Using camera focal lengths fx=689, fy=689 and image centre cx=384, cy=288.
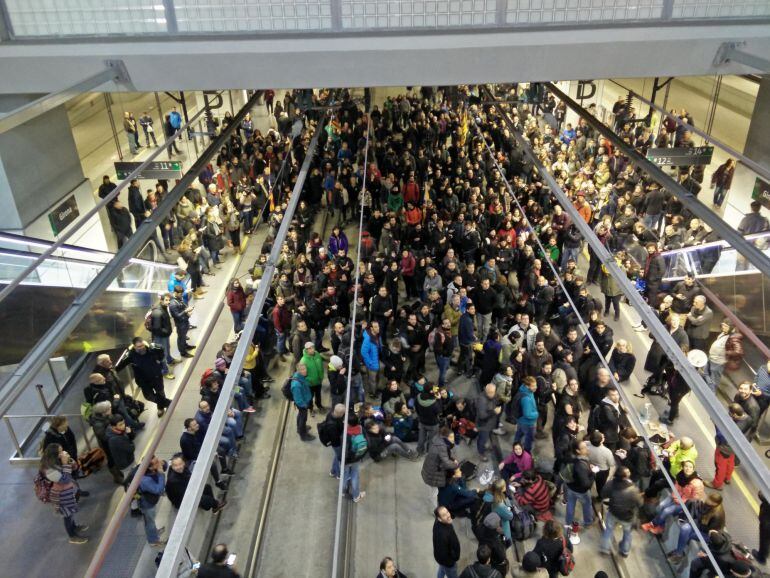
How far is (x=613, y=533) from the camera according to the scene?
28.2 feet

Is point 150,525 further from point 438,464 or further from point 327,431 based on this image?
point 438,464

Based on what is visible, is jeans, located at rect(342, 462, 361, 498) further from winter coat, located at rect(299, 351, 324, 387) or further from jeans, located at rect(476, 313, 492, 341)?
jeans, located at rect(476, 313, 492, 341)

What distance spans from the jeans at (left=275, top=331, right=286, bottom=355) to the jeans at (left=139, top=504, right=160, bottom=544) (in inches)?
172

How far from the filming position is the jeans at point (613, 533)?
327 inches

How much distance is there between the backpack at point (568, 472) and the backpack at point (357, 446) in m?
2.53

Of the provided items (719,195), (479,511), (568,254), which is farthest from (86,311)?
(719,195)

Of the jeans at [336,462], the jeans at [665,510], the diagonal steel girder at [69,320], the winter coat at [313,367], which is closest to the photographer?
the diagonal steel girder at [69,320]

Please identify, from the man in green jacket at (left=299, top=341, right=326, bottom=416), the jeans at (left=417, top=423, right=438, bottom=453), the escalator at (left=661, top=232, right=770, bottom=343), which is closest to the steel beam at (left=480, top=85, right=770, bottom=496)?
the jeans at (left=417, top=423, right=438, bottom=453)

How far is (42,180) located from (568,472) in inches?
334

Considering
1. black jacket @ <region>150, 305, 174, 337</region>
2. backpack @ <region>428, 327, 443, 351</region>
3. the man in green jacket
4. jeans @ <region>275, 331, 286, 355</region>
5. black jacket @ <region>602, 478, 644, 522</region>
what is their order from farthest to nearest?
jeans @ <region>275, 331, 286, 355</region>, black jacket @ <region>150, 305, 174, 337</region>, backpack @ <region>428, 327, 443, 351</region>, the man in green jacket, black jacket @ <region>602, 478, 644, 522</region>

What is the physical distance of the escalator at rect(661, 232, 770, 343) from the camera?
11.4 m

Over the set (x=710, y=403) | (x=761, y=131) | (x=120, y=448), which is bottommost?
(x=120, y=448)

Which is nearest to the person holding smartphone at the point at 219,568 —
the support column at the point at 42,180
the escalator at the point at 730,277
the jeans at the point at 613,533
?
the jeans at the point at 613,533

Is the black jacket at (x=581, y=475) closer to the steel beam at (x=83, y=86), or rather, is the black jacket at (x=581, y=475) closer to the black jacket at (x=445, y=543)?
the black jacket at (x=445, y=543)
